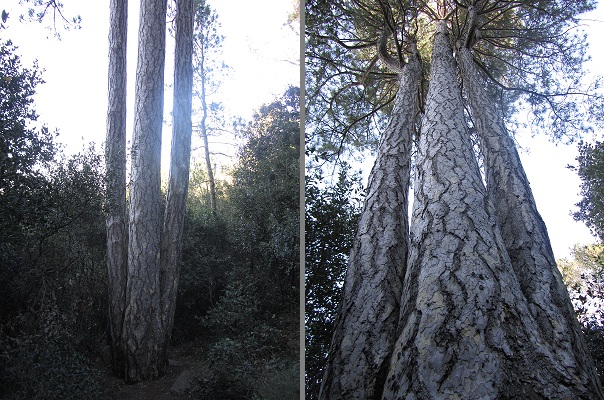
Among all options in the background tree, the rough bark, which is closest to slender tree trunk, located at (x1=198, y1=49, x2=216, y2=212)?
the background tree

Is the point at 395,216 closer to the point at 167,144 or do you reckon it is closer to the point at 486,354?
the point at 486,354

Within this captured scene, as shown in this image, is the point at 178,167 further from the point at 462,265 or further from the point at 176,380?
the point at 462,265

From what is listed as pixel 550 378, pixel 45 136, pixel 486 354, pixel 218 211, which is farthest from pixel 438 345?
pixel 218 211

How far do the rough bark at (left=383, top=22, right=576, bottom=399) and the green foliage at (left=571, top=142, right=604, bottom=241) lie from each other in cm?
79

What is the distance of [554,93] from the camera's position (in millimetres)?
2268

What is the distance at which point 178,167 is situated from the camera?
2086mm

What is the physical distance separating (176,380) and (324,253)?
0.96m

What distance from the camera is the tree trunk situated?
164 centimetres

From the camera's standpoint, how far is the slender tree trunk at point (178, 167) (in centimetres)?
183

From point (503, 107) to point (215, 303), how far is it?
2.05 meters

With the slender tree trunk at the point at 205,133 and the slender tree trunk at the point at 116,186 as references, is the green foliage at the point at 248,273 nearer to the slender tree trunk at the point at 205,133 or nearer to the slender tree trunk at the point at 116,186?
the slender tree trunk at the point at 205,133

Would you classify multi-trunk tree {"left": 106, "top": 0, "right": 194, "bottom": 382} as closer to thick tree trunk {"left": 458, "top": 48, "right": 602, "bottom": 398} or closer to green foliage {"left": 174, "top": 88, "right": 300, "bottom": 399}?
green foliage {"left": 174, "top": 88, "right": 300, "bottom": 399}

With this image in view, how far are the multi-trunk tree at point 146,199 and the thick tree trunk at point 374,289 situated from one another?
0.89 meters

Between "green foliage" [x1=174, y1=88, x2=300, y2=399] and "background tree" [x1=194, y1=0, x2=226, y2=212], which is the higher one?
"background tree" [x1=194, y1=0, x2=226, y2=212]
